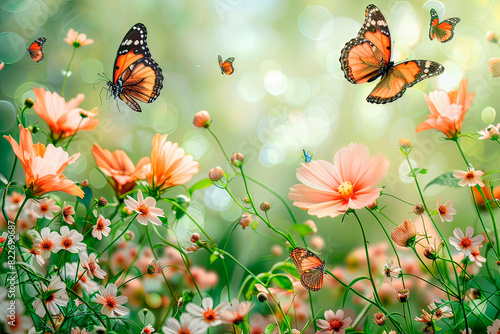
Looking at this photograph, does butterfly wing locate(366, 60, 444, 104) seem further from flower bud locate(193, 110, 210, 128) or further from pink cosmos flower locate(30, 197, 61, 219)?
pink cosmos flower locate(30, 197, 61, 219)

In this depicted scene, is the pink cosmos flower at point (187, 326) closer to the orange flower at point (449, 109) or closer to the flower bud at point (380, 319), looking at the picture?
the flower bud at point (380, 319)

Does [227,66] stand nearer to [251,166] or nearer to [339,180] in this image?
[251,166]

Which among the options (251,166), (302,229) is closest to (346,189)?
(302,229)

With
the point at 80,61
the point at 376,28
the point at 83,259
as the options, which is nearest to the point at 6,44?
the point at 80,61

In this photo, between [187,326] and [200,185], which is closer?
[187,326]

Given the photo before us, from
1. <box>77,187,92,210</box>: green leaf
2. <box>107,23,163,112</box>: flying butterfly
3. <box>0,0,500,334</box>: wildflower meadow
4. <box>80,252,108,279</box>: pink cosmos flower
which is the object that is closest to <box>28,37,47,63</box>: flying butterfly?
<box>0,0,500,334</box>: wildflower meadow

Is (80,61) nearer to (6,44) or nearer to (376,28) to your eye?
(6,44)
